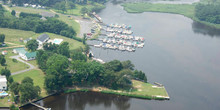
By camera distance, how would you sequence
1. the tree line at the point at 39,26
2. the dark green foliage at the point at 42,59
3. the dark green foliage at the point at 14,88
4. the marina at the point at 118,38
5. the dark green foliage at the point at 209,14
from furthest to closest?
the dark green foliage at the point at 209,14, the tree line at the point at 39,26, the marina at the point at 118,38, the dark green foliage at the point at 42,59, the dark green foliage at the point at 14,88

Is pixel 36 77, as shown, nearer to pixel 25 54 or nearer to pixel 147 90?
pixel 25 54

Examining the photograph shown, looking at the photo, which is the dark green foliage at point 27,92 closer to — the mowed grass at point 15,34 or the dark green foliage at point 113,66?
the dark green foliage at point 113,66

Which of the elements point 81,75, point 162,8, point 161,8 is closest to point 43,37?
point 81,75

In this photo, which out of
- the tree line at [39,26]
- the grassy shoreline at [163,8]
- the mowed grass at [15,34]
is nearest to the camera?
the mowed grass at [15,34]

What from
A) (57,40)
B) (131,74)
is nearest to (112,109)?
(131,74)

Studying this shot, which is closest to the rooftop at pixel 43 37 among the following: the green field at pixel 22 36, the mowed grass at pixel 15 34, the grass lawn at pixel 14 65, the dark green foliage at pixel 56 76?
the green field at pixel 22 36

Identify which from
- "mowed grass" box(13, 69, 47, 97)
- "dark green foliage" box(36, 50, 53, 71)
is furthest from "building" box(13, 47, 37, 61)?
"mowed grass" box(13, 69, 47, 97)
